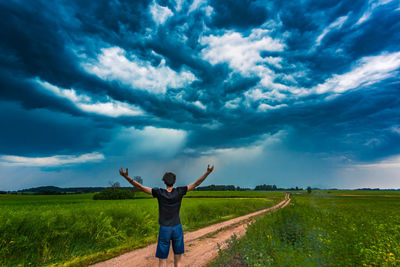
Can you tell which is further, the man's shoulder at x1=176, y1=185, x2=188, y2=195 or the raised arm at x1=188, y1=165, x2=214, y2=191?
the raised arm at x1=188, y1=165, x2=214, y2=191

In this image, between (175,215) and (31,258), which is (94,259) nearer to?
(31,258)

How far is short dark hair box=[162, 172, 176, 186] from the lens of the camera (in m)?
5.56

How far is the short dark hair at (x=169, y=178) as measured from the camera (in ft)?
18.2

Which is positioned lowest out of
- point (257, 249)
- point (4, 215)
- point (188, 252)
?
point (188, 252)

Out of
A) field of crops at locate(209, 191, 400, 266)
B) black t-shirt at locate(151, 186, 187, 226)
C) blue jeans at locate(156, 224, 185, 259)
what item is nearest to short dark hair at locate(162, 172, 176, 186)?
black t-shirt at locate(151, 186, 187, 226)

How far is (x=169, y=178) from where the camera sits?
18.4 ft

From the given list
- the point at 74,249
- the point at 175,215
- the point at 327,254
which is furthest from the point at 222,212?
the point at 175,215

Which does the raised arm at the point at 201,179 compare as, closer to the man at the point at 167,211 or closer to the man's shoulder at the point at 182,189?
the man's shoulder at the point at 182,189

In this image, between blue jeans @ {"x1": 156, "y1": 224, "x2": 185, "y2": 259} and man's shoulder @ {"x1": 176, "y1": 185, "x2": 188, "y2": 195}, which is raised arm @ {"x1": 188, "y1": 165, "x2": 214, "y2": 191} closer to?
man's shoulder @ {"x1": 176, "y1": 185, "x2": 188, "y2": 195}

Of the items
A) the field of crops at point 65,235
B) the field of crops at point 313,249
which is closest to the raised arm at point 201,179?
the field of crops at point 313,249

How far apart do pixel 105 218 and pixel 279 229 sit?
900 cm

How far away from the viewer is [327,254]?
6.85m

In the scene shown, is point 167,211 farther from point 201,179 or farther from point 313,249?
point 313,249

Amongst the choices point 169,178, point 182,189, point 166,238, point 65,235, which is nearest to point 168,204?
point 182,189
